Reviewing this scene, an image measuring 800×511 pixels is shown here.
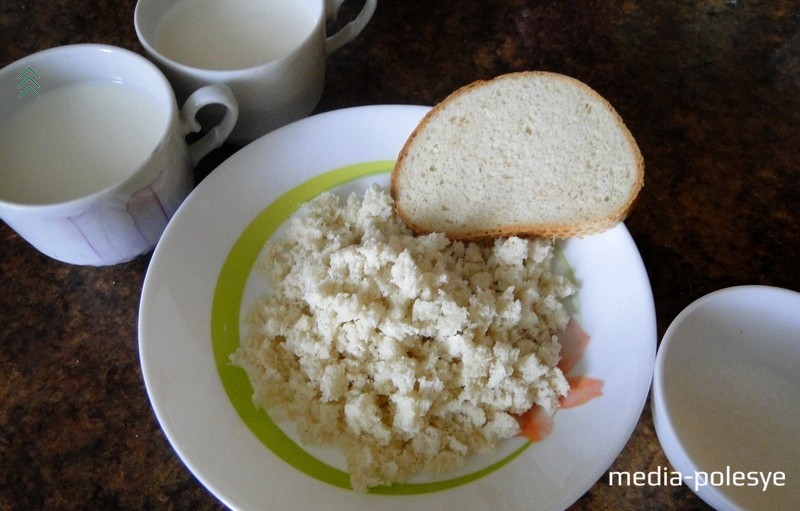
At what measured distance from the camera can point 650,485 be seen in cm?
82

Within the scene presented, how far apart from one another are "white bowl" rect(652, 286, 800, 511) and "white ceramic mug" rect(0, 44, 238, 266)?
686 mm

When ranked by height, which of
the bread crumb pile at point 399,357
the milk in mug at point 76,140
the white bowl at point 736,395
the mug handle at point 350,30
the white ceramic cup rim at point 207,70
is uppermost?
the white ceramic cup rim at point 207,70

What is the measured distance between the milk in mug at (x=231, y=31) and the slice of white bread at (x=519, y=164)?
28 centimetres

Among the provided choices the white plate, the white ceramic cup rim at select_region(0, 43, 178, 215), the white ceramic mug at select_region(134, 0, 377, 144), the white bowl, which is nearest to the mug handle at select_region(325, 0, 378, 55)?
the white ceramic mug at select_region(134, 0, 377, 144)

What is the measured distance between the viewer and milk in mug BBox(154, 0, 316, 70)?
0.98 metres

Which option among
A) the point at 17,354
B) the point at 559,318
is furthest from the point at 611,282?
the point at 17,354

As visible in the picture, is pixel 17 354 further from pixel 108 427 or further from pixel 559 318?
pixel 559 318

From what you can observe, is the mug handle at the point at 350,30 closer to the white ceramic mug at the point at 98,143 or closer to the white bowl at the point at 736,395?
the white ceramic mug at the point at 98,143

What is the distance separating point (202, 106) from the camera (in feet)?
2.87

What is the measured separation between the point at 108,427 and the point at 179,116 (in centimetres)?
44

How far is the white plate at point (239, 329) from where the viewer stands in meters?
0.72
